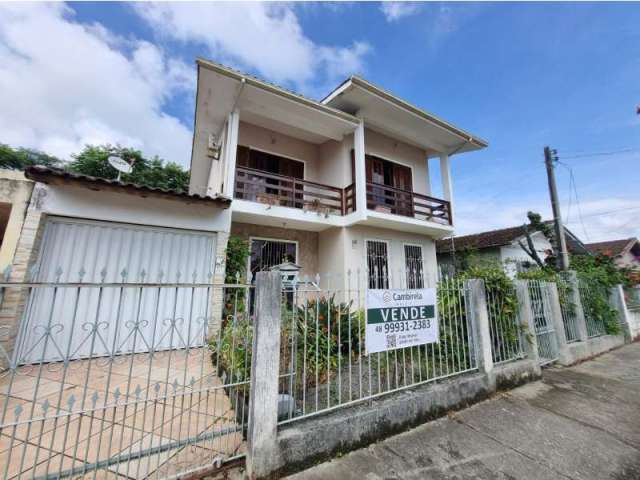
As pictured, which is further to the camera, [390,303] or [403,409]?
[390,303]

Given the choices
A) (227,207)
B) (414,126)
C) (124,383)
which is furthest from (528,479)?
(414,126)

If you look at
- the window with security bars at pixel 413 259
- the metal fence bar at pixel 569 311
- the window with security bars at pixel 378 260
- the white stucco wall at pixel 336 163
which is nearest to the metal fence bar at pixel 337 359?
the metal fence bar at pixel 569 311

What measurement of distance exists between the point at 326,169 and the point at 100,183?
6.92 m

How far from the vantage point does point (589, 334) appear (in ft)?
22.4

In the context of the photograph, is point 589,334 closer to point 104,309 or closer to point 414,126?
point 414,126

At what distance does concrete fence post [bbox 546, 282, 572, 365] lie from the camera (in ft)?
18.5

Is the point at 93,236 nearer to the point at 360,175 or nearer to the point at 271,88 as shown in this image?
the point at 271,88

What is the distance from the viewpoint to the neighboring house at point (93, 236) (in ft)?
14.4

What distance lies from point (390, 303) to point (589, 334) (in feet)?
24.4

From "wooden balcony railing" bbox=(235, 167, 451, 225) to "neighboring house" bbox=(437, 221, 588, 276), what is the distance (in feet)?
13.3

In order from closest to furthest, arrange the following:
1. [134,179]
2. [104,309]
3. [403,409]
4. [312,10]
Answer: [403,409]
[104,309]
[312,10]
[134,179]

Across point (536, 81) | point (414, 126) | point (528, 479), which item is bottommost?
point (528, 479)

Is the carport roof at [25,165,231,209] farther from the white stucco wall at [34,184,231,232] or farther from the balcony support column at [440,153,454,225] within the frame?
the balcony support column at [440,153,454,225]

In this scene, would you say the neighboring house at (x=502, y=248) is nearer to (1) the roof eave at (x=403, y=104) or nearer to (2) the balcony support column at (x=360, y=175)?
(1) the roof eave at (x=403, y=104)
